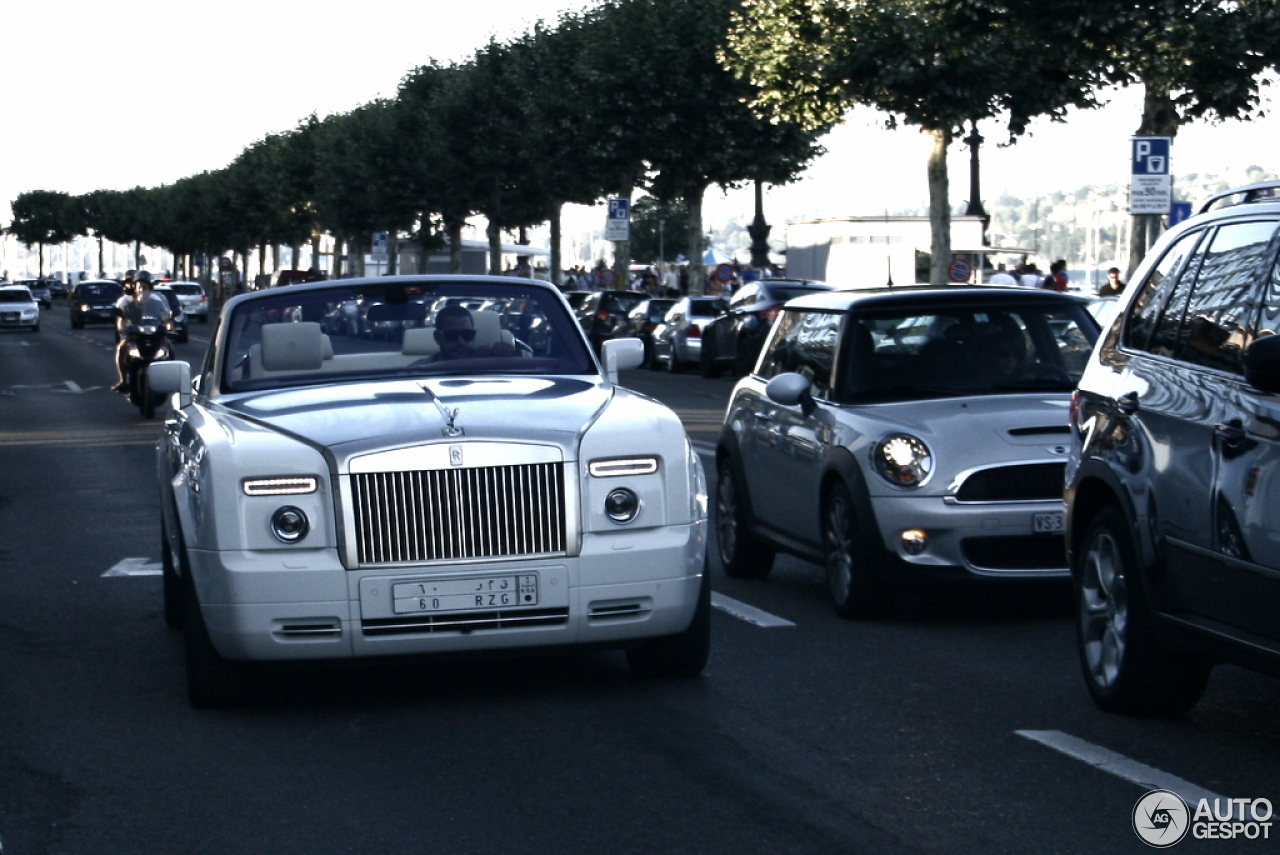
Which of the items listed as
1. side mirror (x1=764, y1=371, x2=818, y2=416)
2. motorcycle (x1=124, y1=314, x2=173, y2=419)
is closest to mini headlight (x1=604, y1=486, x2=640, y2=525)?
side mirror (x1=764, y1=371, x2=818, y2=416)

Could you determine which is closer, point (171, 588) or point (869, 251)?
point (171, 588)

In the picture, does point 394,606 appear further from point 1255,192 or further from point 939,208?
point 939,208

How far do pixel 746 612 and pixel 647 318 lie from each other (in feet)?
106

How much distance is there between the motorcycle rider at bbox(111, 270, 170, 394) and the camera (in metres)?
26.6

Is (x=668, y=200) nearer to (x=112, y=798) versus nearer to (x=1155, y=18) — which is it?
(x=1155, y=18)

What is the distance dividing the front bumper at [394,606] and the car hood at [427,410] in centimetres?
41

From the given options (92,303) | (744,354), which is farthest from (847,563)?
(92,303)

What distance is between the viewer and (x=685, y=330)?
38406 millimetres

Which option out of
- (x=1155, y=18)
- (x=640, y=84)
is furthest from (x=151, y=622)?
(x=640, y=84)

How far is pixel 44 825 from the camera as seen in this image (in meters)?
5.68

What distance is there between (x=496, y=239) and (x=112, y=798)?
72061 mm

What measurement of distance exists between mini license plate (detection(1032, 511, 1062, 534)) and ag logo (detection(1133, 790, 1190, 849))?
3.23 metres

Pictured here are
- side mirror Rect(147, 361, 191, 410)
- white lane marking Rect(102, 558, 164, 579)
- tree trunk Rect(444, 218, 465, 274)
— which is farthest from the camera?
tree trunk Rect(444, 218, 465, 274)

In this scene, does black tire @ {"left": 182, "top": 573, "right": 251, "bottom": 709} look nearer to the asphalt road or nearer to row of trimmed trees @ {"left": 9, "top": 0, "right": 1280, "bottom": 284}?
the asphalt road
